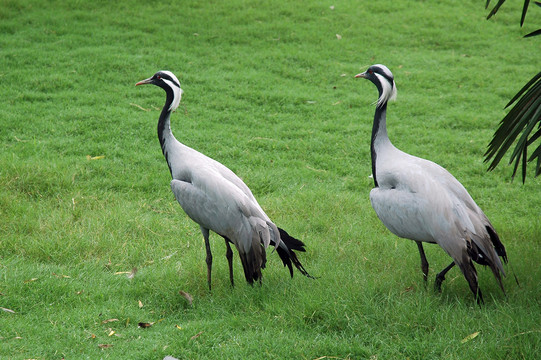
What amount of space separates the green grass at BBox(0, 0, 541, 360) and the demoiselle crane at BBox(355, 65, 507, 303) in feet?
1.17

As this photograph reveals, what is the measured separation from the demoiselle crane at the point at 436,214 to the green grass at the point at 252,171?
36 cm

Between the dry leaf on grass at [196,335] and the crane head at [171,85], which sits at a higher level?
the crane head at [171,85]

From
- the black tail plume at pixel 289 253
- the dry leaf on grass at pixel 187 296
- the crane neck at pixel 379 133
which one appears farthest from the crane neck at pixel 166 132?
the crane neck at pixel 379 133

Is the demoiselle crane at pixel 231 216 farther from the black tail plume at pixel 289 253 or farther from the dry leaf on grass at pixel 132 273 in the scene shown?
the dry leaf on grass at pixel 132 273

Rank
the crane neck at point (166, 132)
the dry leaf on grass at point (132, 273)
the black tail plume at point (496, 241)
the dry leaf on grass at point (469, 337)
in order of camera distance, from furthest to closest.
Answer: the crane neck at point (166, 132)
the dry leaf on grass at point (132, 273)
the black tail plume at point (496, 241)
the dry leaf on grass at point (469, 337)

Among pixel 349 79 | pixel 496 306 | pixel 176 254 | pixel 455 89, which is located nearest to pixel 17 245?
pixel 176 254

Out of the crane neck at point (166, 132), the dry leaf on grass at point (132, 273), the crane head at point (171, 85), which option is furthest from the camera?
the crane head at point (171, 85)

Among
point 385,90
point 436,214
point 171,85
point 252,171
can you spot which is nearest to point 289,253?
point 436,214

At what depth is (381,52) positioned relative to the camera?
11.1 m

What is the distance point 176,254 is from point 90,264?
0.83 m

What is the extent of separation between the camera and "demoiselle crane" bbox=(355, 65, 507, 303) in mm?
4520

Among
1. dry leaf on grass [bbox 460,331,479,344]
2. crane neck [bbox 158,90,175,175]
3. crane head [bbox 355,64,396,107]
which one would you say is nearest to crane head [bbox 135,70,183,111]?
crane neck [bbox 158,90,175,175]

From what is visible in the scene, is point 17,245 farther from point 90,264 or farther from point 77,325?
point 77,325

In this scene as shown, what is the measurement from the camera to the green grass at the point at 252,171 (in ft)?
14.4
